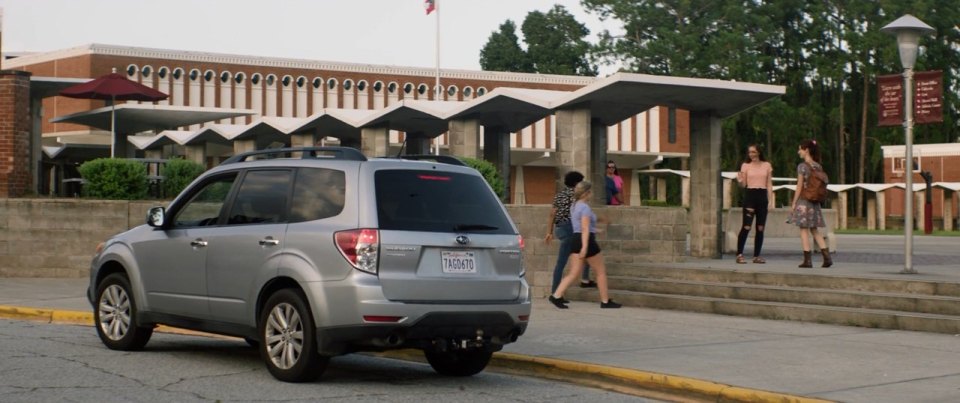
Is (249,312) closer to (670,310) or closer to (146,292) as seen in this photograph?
(146,292)

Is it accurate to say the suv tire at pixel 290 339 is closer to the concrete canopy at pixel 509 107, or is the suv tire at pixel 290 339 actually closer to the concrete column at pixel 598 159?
the concrete canopy at pixel 509 107

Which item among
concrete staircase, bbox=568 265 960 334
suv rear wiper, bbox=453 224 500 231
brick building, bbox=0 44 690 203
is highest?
brick building, bbox=0 44 690 203

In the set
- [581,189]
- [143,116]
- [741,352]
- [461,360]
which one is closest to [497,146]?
[143,116]

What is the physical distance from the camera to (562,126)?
22.8 m

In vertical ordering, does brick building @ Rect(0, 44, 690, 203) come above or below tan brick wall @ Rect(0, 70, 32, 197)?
above

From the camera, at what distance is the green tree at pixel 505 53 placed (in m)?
105

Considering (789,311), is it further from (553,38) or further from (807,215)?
(553,38)

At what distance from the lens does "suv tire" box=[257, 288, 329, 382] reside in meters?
9.30

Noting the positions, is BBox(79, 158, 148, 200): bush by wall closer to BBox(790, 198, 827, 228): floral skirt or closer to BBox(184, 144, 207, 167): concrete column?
BBox(790, 198, 827, 228): floral skirt

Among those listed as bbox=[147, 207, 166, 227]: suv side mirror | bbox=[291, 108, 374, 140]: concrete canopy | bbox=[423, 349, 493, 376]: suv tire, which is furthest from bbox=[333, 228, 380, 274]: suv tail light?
bbox=[291, 108, 374, 140]: concrete canopy

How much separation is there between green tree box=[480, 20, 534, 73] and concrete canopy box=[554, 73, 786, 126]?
81.1m

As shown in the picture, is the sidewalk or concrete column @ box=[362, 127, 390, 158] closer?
the sidewalk

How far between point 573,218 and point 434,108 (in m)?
12.2

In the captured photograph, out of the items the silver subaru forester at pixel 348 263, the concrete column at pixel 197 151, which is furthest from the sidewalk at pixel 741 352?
the concrete column at pixel 197 151
